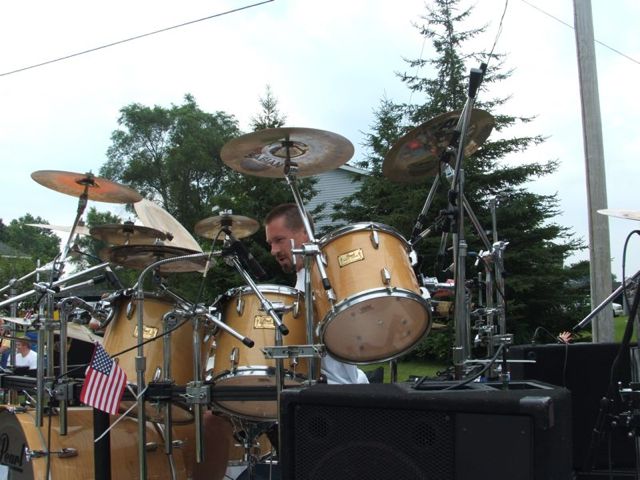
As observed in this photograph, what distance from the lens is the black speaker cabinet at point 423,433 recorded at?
2.18 metres

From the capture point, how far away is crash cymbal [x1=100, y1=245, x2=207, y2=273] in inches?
181

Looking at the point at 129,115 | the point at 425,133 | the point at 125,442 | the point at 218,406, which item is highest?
the point at 129,115

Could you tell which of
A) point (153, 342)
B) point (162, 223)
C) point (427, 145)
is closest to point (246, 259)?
point (153, 342)

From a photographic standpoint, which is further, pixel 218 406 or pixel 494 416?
pixel 218 406

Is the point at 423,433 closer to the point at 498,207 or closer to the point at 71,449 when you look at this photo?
the point at 71,449

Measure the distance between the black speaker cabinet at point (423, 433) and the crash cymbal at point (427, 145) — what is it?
2.21 m

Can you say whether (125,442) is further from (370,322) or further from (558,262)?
(558,262)

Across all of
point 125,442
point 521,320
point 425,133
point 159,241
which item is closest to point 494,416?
point 425,133

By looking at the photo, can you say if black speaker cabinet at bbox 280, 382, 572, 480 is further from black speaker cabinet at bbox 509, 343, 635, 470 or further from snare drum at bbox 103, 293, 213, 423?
black speaker cabinet at bbox 509, 343, 635, 470

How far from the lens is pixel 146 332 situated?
4445 mm

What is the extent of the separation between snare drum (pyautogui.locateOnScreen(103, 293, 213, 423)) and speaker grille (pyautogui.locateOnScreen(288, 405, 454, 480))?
188 centimetres

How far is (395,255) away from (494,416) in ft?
5.96

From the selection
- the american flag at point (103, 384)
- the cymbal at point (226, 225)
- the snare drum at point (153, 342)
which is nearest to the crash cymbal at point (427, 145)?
the cymbal at point (226, 225)

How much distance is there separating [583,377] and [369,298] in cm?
199
